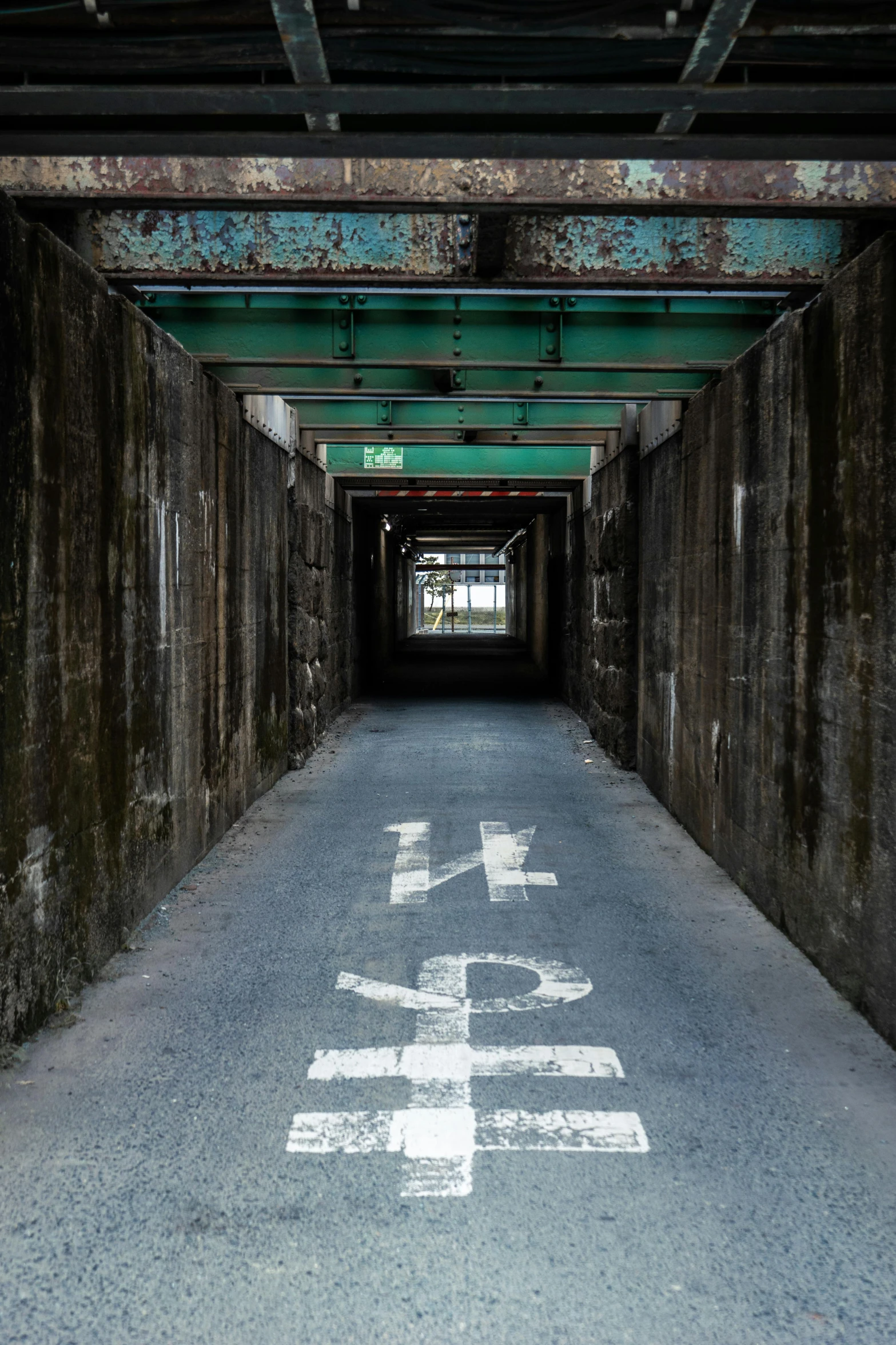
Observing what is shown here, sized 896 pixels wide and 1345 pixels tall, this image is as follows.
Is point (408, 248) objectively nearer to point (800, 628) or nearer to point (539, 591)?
point (800, 628)

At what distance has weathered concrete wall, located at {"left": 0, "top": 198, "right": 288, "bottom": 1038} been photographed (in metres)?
4.25

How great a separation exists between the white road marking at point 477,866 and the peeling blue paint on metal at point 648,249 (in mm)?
3702

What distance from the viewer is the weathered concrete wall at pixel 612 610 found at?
11.2 metres

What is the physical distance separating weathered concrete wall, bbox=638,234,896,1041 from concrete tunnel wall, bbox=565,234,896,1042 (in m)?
0.01

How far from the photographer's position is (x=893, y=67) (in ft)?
10.6

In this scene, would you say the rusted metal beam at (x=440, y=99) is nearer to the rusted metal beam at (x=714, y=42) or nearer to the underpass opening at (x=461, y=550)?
the rusted metal beam at (x=714, y=42)

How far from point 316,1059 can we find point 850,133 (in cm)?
401

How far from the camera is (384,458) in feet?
45.3

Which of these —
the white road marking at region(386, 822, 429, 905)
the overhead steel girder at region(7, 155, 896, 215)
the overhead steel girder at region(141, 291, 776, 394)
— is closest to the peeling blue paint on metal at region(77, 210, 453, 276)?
the overhead steel girder at region(7, 155, 896, 215)

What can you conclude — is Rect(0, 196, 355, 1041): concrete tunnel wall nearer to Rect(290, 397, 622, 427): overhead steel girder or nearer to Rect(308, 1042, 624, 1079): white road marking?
Rect(308, 1042, 624, 1079): white road marking

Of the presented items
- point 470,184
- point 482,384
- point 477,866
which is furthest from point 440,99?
point 482,384

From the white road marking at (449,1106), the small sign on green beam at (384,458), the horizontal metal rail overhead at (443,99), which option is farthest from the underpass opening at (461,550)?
the horizontal metal rail overhead at (443,99)

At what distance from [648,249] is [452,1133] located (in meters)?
4.64

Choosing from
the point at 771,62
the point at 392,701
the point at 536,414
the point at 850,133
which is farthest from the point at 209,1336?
the point at 392,701
